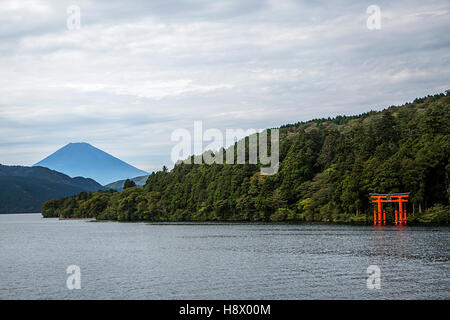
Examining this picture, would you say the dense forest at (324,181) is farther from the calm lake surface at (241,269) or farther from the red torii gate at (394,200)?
the calm lake surface at (241,269)

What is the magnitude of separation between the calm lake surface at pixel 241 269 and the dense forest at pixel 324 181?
90.0ft

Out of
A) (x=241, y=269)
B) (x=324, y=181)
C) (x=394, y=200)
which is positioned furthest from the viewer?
(x=324, y=181)

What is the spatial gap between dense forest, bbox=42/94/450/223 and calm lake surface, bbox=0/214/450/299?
2743cm

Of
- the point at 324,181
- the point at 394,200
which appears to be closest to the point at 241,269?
the point at 394,200

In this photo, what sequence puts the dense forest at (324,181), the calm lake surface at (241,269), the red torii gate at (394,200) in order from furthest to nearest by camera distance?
the dense forest at (324,181) < the red torii gate at (394,200) < the calm lake surface at (241,269)

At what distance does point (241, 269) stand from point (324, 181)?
67572 millimetres

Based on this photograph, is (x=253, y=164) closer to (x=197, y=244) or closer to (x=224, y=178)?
(x=224, y=178)

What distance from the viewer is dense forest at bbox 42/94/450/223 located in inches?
3201

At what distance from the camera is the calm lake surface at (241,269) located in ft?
91.9

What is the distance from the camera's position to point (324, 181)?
101062mm

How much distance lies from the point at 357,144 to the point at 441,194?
28016 mm

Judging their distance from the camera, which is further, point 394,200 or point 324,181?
point 324,181

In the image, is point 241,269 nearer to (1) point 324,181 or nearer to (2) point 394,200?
(2) point 394,200

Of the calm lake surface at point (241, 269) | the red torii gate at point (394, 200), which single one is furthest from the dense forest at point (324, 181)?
the calm lake surface at point (241, 269)
